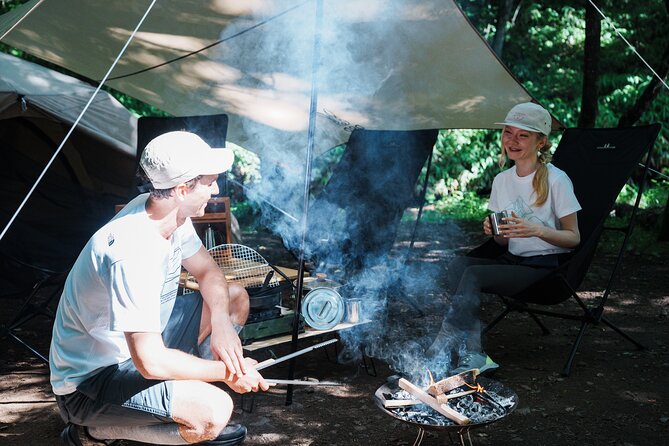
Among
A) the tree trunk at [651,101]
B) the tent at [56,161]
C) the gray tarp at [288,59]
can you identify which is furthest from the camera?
the tree trunk at [651,101]

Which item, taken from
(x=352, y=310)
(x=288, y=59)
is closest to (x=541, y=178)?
(x=352, y=310)

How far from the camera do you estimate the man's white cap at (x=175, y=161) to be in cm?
187

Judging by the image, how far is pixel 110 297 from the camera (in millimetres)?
1785

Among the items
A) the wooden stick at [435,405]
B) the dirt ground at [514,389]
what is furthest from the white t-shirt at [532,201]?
the wooden stick at [435,405]

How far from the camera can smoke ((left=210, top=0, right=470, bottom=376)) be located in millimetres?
3834

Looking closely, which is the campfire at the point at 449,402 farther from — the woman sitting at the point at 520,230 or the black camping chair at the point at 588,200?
the black camping chair at the point at 588,200

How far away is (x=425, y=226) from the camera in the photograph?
721cm

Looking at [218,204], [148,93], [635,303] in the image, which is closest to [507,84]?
[635,303]

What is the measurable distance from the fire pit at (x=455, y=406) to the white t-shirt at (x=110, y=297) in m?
0.83

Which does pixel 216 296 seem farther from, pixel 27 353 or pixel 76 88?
pixel 76 88

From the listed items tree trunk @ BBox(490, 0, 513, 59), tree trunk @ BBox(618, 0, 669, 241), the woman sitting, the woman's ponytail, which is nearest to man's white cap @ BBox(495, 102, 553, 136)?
the woman sitting

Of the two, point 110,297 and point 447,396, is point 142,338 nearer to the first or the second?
point 110,297

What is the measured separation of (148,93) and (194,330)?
2747 millimetres

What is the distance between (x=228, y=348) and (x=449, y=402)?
0.75 meters
